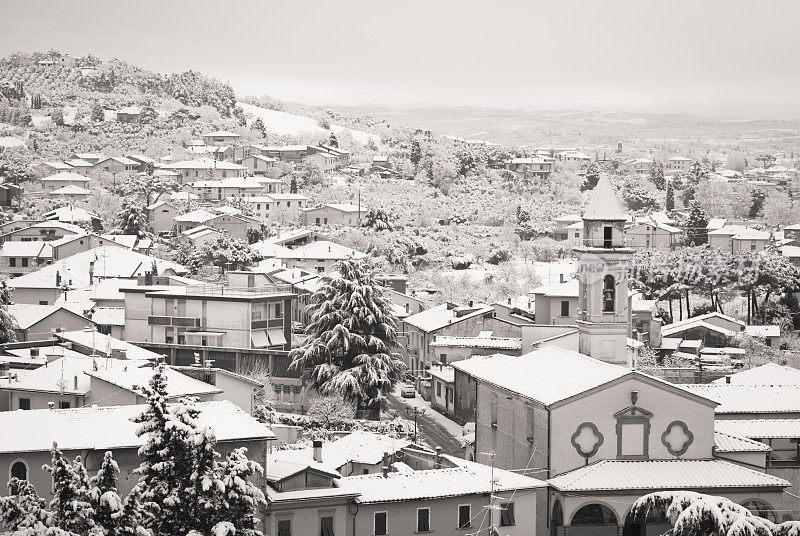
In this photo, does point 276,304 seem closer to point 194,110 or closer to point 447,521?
point 447,521

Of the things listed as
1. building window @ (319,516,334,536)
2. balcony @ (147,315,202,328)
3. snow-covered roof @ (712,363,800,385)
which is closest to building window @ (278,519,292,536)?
building window @ (319,516,334,536)

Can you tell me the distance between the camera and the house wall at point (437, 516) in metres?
27.9

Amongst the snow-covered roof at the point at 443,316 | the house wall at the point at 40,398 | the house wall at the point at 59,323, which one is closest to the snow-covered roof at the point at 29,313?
the house wall at the point at 59,323

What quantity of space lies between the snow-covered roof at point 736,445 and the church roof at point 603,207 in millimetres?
7015

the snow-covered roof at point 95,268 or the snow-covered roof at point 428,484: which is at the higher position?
the snow-covered roof at point 95,268

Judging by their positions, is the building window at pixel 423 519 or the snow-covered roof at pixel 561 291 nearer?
the building window at pixel 423 519

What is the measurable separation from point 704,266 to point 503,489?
55.5 metres

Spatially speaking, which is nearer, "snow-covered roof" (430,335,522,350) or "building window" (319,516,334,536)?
"building window" (319,516,334,536)

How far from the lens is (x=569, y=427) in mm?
31859

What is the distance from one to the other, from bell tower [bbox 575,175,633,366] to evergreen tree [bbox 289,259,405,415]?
12338mm

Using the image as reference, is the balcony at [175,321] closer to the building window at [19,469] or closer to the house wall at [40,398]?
the house wall at [40,398]

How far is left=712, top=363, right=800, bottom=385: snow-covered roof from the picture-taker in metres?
39.8

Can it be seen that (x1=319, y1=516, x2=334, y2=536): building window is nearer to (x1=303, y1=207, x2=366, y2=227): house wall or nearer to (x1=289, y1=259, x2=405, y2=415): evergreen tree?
(x1=289, y1=259, x2=405, y2=415): evergreen tree

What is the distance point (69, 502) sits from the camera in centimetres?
1853
